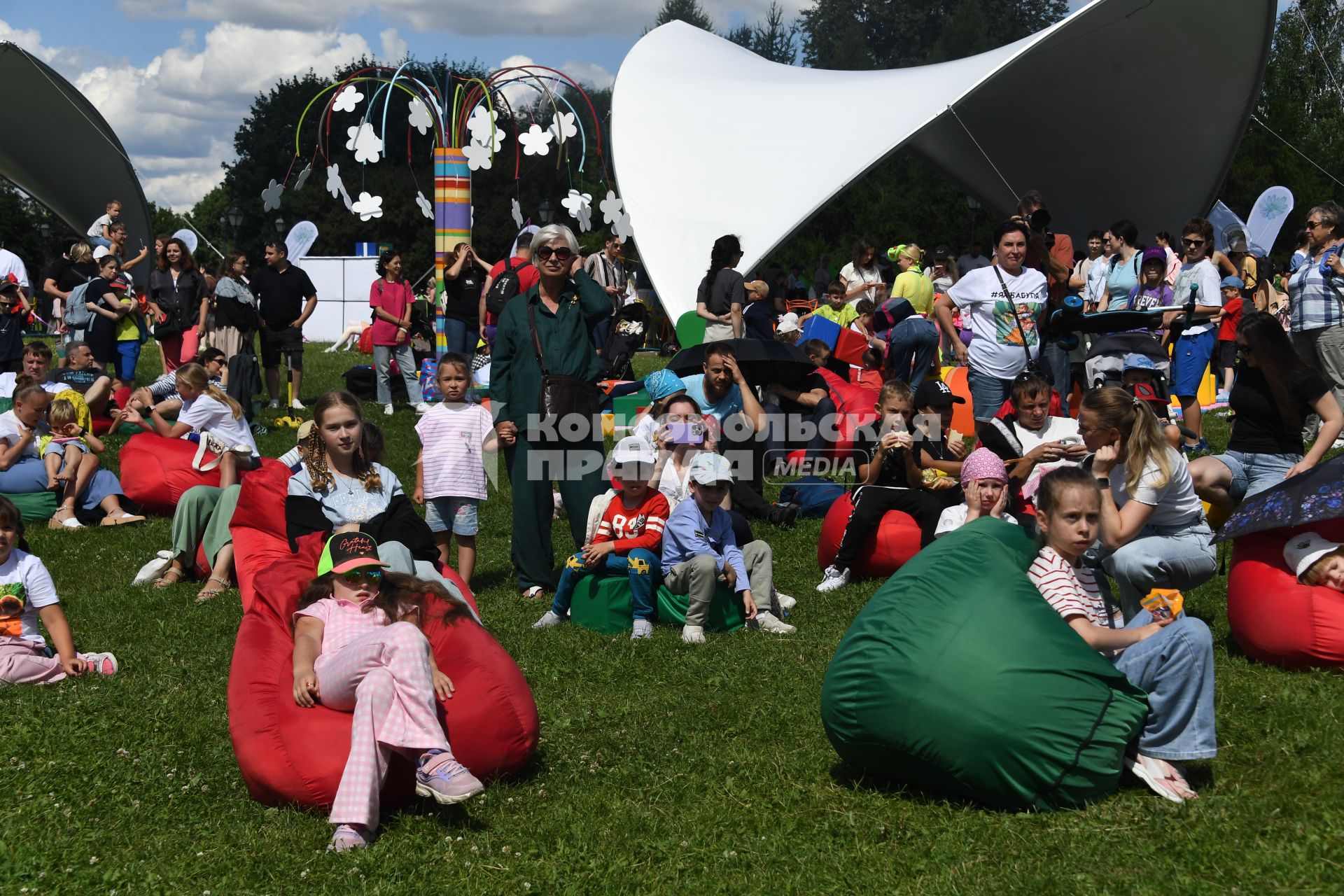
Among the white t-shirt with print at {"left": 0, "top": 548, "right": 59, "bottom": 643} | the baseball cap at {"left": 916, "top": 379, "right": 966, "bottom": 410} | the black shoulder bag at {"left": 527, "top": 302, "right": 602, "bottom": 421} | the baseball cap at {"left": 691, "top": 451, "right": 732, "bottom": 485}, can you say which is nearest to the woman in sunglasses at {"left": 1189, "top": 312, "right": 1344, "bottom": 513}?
the baseball cap at {"left": 916, "top": 379, "right": 966, "bottom": 410}

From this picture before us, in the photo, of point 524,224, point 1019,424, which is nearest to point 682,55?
point 524,224

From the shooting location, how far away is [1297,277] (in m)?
9.54

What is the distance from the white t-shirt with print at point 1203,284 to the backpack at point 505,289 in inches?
234

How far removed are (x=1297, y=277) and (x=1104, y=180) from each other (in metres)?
12.7

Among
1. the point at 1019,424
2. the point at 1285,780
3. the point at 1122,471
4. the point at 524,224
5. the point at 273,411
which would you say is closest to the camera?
the point at 1285,780

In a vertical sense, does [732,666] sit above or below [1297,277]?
below

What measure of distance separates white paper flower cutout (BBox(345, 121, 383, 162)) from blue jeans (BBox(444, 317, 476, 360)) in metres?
2.75

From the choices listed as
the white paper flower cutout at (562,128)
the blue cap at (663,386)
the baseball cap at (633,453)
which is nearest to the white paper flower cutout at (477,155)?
the white paper flower cutout at (562,128)

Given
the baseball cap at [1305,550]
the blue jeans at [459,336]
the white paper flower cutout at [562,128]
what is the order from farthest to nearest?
the white paper flower cutout at [562,128] < the blue jeans at [459,336] < the baseball cap at [1305,550]

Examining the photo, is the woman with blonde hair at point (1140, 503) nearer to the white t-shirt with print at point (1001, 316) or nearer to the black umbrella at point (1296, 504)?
the black umbrella at point (1296, 504)

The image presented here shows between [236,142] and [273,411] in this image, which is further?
[236,142]

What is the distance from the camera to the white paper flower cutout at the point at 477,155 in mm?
17828

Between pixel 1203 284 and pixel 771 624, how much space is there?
21.6 feet

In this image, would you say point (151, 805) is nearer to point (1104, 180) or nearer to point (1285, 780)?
point (1285, 780)
